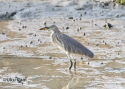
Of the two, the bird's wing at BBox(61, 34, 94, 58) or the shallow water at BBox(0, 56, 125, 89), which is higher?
the bird's wing at BBox(61, 34, 94, 58)

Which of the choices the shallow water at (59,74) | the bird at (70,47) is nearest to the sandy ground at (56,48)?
the shallow water at (59,74)

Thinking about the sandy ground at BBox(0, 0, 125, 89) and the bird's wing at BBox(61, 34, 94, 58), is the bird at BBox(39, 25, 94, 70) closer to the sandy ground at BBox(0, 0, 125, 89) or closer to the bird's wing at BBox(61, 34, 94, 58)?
the bird's wing at BBox(61, 34, 94, 58)

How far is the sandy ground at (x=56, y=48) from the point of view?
847 centimetres

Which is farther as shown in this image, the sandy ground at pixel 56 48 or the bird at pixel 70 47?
the bird at pixel 70 47

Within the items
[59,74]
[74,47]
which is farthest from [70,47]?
[59,74]

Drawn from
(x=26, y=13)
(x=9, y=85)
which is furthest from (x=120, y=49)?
(x=26, y=13)

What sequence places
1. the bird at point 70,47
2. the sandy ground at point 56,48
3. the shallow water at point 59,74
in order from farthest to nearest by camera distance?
1. the bird at point 70,47
2. the sandy ground at point 56,48
3. the shallow water at point 59,74

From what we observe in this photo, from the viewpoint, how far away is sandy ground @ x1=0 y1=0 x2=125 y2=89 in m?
8.47

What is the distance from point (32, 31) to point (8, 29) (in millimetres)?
707

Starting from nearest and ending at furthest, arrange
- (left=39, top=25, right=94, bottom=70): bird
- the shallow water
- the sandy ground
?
the shallow water → the sandy ground → (left=39, top=25, right=94, bottom=70): bird

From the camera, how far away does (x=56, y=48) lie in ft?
36.2

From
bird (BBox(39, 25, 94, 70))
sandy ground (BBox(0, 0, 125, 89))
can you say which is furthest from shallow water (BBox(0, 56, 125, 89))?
bird (BBox(39, 25, 94, 70))

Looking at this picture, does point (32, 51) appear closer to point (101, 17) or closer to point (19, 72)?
point (19, 72)

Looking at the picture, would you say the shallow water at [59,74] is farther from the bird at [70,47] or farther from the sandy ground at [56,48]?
the bird at [70,47]
